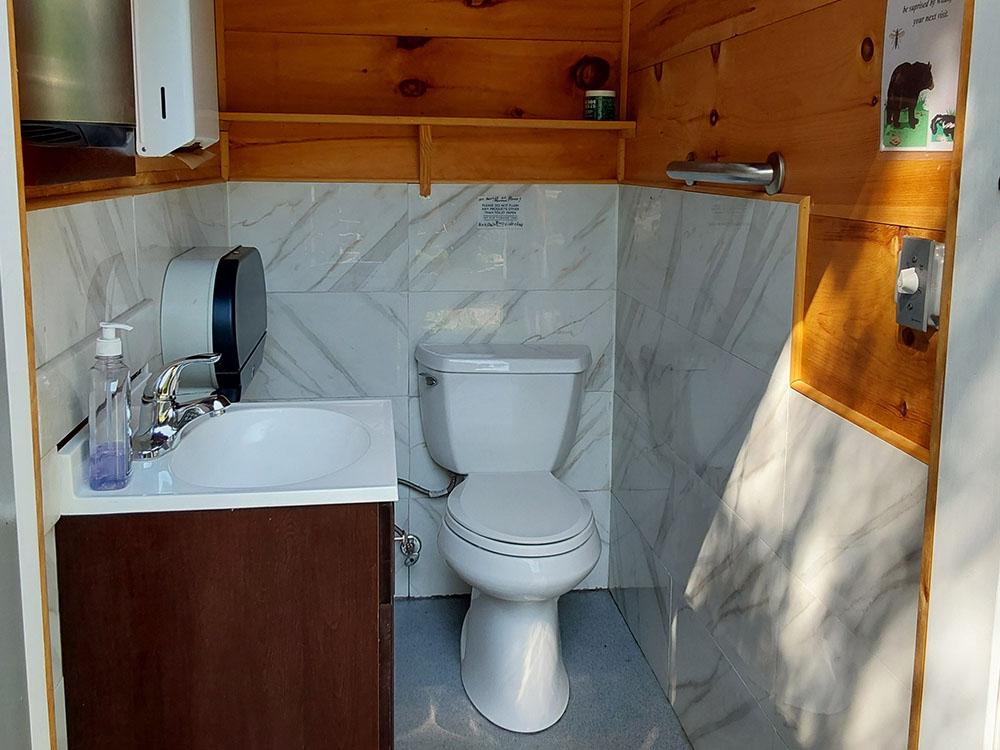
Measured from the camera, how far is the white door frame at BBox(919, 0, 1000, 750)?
3.81 ft

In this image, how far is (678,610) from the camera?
101 inches

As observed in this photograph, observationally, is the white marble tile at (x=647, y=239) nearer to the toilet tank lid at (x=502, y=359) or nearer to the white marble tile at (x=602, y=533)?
the toilet tank lid at (x=502, y=359)

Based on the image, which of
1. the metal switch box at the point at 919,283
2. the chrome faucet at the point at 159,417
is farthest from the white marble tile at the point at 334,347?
the metal switch box at the point at 919,283

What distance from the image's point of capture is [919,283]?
1453mm

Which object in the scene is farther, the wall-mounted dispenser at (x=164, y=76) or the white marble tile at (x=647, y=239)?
the white marble tile at (x=647, y=239)

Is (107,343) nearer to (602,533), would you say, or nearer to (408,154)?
(408,154)

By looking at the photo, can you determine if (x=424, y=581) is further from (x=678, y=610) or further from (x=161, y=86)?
(x=161, y=86)

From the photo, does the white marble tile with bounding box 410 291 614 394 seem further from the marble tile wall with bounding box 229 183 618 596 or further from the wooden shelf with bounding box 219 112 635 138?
the wooden shelf with bounding box 219 112 635 138

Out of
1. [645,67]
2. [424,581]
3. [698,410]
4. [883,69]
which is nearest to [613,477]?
[424,581]

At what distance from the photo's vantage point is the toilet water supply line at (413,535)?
10.2ft

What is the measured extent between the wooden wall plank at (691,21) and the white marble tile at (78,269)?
1240 millimetres

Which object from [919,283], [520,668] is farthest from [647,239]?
[919,283]

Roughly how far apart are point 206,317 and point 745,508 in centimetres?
114

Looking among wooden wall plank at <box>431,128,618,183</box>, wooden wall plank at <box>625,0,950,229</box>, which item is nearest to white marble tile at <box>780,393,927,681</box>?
wooden wall plank at <box>625,0,950,229</box>
